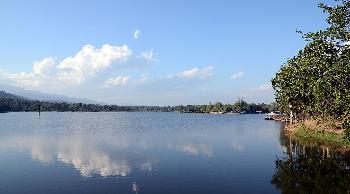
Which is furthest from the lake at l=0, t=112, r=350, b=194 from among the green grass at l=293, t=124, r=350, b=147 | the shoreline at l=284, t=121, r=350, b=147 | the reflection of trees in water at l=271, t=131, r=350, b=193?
the green grass at l=293, t=124, r=350, b=147

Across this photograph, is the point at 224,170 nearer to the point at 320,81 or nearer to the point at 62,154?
the point at 320,81

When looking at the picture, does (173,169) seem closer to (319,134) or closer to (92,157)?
(92,157)

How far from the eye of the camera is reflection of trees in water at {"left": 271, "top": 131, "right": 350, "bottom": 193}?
43103 millimetres

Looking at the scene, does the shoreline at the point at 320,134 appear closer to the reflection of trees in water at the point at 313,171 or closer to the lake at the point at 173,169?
the lake at the point at 173,169

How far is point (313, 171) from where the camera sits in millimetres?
52188

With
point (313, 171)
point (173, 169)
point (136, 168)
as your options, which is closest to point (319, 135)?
point (313, 171)

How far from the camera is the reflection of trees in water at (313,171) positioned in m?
43.1

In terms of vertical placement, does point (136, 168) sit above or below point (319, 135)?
below

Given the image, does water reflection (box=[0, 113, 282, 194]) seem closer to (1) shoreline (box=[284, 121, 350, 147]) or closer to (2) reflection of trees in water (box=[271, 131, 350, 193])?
(2) reflection of trees in water (box=[271, 131, 350, 193])

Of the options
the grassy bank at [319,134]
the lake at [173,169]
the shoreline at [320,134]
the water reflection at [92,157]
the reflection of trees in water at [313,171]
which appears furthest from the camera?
the grassy bank at [319,134]

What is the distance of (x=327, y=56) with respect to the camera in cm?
3450

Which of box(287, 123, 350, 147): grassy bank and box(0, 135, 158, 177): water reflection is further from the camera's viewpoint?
box(287, 123, 350, 147): grassy bank

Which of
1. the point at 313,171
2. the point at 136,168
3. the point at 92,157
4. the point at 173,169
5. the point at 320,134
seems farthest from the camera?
the point at 320,134

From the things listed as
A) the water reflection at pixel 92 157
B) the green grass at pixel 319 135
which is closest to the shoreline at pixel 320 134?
the green grass at pixel 319 135
